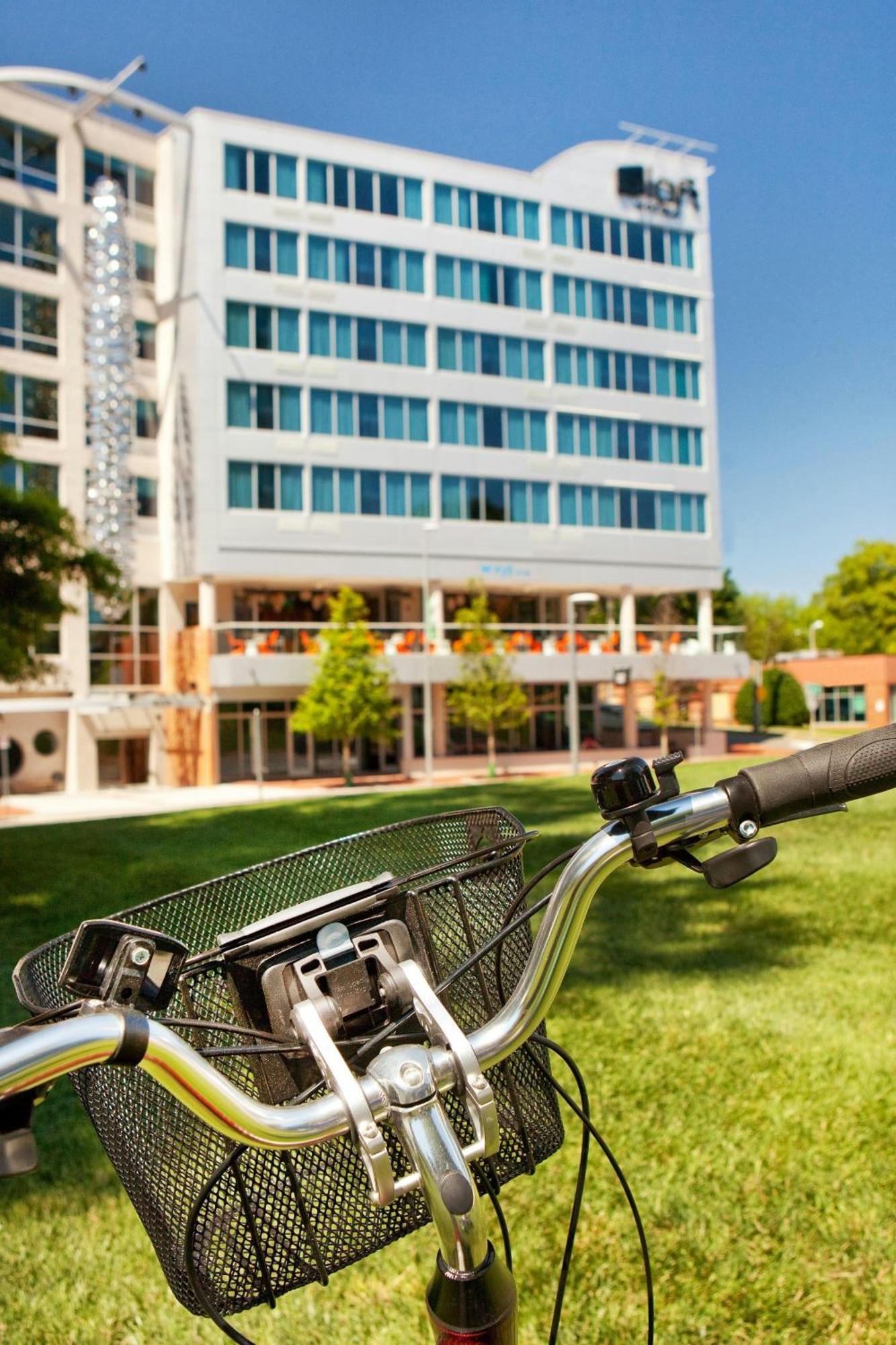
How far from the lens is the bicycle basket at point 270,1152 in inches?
58.7

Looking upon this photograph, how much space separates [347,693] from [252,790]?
461 centimetres

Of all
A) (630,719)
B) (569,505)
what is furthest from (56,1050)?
(630,719)

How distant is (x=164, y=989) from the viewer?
4.36ft

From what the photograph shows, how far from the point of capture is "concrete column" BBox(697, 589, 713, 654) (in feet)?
136

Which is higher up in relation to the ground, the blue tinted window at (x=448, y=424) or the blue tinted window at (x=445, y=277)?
the blue tinted window at (x=445, y=277)

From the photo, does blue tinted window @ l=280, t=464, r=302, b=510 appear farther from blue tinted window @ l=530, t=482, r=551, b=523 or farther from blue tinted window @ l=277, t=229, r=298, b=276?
blue tinted window @ l=530, t=482, r=551, b=523

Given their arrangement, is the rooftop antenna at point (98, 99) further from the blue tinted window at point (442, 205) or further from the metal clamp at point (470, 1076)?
the metal clamp at point (470, 1076)

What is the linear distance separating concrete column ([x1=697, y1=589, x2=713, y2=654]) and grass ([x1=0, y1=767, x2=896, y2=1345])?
34.9m

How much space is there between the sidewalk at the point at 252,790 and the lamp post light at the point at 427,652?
77cm

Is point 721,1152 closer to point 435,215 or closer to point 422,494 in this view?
point 422,494

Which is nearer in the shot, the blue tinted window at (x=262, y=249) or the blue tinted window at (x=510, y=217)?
the blue tinted window at (x=262, y=249)

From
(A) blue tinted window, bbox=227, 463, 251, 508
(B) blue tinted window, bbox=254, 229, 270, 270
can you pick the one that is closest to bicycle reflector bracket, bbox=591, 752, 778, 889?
(A) blue tinted window, bbox=227, 463, 251, 508

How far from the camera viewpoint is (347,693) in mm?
31844

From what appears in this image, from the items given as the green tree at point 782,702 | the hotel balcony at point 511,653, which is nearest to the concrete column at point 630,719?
the hotel balcony at point 511,653
